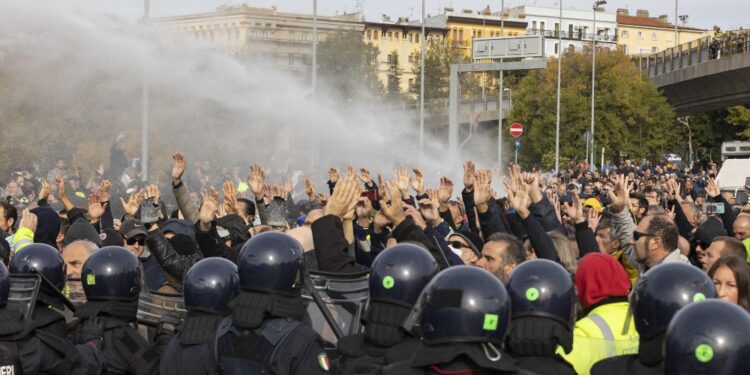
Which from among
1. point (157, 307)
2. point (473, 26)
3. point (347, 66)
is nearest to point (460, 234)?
point (157, 307)

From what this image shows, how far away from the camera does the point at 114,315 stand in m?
6.07

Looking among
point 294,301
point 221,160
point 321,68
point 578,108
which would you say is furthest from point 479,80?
point 294,301

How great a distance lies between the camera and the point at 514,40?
32156 mm

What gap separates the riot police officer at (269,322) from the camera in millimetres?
4977

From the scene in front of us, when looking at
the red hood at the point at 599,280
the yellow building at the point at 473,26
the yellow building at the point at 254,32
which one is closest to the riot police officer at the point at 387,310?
the red hood at the point at 599,280

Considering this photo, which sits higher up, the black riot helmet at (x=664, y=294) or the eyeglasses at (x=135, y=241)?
the black riot helmet at (x=664, y=294)

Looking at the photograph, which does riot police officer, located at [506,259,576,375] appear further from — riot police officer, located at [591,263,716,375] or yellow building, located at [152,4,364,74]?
yellow building, located at [152,4,364,74]

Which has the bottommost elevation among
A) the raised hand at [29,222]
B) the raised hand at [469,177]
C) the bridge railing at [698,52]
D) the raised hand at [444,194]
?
the raised hand at [29,222]

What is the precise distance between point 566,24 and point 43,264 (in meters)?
140

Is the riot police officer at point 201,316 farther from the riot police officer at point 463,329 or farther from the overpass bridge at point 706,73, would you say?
the overpass bridge at point 706,73

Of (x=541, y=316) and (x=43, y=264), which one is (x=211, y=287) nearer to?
(x=43, y=264)

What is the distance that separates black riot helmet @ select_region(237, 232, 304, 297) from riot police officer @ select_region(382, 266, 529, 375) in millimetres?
1216

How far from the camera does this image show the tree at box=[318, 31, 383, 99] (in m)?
34.2

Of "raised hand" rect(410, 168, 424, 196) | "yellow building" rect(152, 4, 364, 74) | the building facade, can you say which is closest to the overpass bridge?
"yellow building" rect(152, 4, 364, 74)
